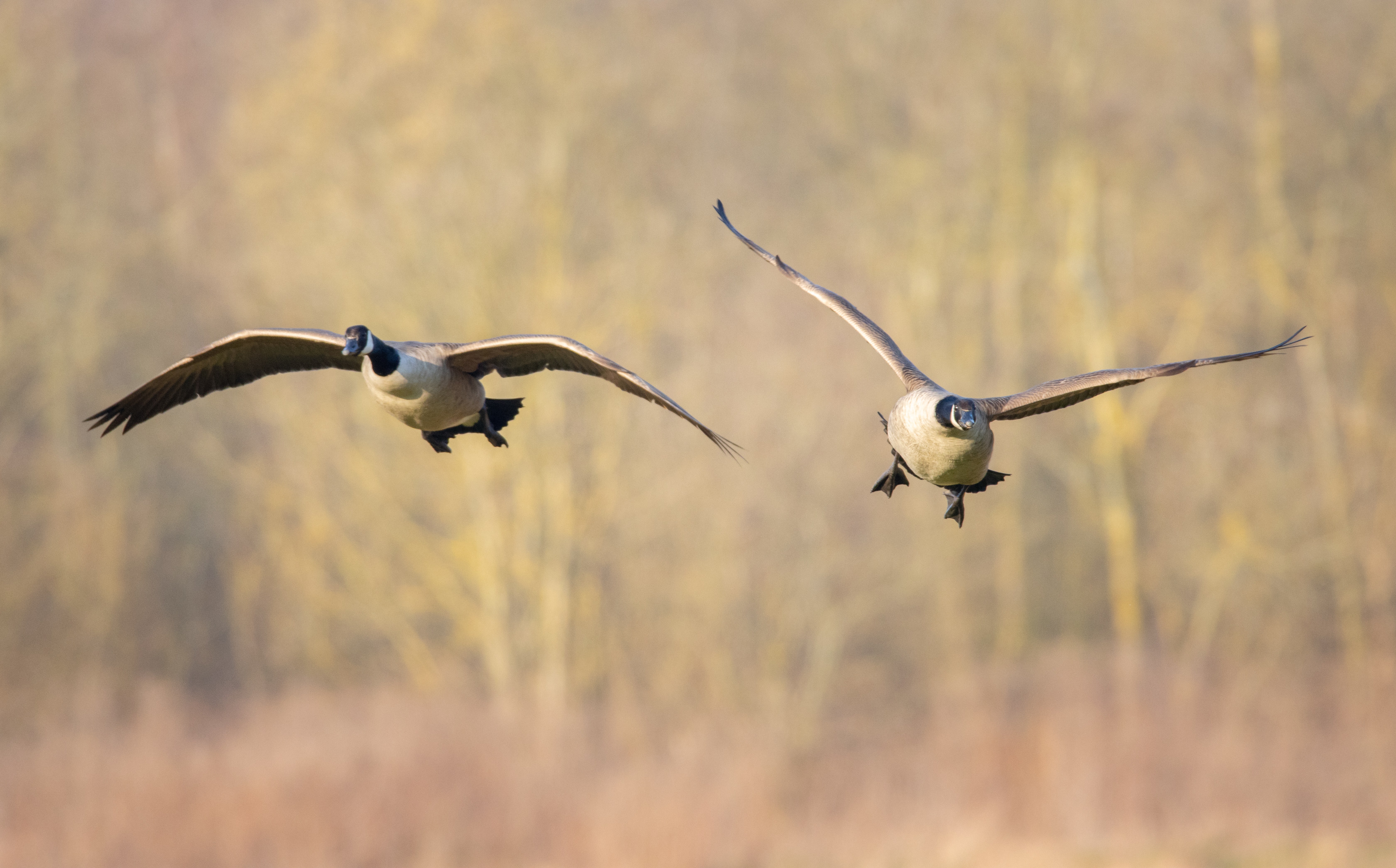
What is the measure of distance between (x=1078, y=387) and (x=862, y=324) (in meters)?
1.28

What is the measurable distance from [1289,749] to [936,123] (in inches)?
486

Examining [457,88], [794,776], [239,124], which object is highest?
[239,124]

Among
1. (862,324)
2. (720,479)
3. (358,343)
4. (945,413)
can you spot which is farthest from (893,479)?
(720,479)

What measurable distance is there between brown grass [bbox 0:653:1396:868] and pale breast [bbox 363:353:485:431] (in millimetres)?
13306

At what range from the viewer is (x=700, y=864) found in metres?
18.8

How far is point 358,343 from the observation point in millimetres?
6102

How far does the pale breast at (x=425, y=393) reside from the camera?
6.05m

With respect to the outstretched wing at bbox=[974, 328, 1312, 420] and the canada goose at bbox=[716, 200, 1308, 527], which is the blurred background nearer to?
the canada goose at bbox=[716, 200, 1308, 527]

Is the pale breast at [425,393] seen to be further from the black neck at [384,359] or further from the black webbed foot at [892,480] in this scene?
the black webbed foot at [892,480]

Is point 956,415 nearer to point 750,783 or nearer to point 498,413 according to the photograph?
point 498,413

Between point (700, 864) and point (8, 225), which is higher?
point (8, 225)

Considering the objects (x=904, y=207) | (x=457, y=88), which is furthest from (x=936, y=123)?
(x=457, y=88)

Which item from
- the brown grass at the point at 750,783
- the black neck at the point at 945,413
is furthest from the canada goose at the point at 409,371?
the brown grass at the point at 750,783

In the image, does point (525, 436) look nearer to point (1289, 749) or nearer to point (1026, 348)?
point (1026, 348)
